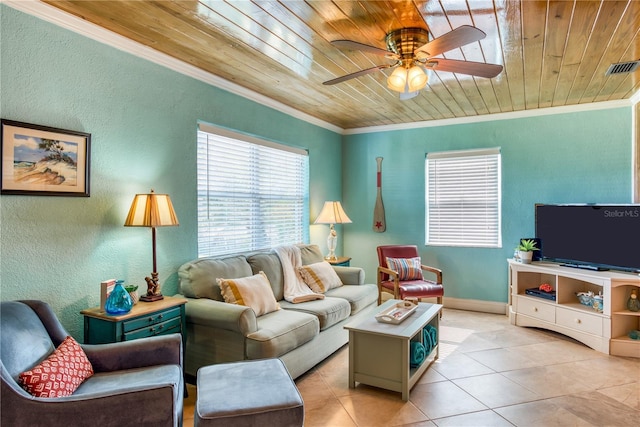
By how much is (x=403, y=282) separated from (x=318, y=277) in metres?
1.23

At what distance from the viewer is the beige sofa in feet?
8.76

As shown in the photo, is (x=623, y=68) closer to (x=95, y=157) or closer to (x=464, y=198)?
(x=464, y=198)

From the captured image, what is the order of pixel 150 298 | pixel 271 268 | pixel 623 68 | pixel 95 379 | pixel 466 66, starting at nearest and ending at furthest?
pixel 95 379 → pixel 466 66 → pixel 150 298 → pixel 623 68 → pixel 271 268

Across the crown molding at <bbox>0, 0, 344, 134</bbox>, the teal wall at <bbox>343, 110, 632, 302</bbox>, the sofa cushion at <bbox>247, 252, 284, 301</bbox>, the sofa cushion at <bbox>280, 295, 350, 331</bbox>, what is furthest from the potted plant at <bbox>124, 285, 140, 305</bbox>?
the teal wall at <bbox>343, 110, 632, 302</bbox>

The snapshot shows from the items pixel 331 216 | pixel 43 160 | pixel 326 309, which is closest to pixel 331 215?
pixel 331 216

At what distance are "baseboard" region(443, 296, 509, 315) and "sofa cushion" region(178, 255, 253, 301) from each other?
3.25 m

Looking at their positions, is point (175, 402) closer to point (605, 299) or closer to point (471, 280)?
point (605, 299)

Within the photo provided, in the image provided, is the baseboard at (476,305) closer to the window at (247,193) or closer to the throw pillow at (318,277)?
the throw pillow at (318,277)

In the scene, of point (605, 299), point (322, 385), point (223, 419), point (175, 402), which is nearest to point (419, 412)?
point (322, 385)

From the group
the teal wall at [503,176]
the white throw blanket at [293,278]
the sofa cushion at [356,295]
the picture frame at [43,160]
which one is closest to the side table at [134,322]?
the picture frame at [43,160]

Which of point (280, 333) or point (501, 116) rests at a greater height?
point (501, 116)

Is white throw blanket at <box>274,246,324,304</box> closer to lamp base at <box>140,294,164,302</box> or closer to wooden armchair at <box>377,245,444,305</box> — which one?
wooden armchair at <box>377,245,444,305</box>

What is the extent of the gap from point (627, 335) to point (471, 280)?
5.70 ft

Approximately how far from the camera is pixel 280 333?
2732 mm
